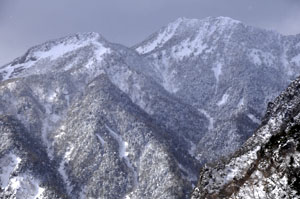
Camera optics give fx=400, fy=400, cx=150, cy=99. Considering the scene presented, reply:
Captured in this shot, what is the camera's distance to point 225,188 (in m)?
75.1

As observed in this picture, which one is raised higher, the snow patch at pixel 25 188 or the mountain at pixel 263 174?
the snow patch at pixel 25 188

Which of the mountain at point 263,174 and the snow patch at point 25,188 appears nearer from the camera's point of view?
the mountain at point 263,174

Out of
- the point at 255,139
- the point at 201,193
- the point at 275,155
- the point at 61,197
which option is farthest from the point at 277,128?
the point at 61,197

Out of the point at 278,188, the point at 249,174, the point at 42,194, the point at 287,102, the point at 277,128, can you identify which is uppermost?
the point at 287,102

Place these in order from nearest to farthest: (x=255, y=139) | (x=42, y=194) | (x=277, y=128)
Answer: (x=277, y=128), (x=255, y=139), (x=42, y=194)

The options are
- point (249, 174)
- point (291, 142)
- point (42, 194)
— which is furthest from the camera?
point (42, 194)

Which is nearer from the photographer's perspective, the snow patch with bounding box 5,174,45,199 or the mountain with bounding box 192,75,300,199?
the mountain with bounding box 192,75,300,199

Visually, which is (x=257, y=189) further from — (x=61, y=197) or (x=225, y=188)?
(x=61, y=197)

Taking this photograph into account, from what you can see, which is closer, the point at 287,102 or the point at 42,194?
the point at 287,102

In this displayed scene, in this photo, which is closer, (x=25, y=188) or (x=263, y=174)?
(x=263, y=174)

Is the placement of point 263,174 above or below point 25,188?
below

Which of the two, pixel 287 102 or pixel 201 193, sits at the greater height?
pixel 287 102

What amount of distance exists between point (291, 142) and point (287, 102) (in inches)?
2474

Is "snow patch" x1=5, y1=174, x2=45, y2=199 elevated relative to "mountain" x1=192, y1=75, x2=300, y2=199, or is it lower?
elevated
